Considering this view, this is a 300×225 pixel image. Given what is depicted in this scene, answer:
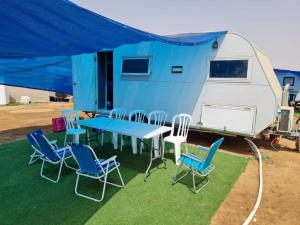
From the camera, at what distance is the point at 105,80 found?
25.4 feet

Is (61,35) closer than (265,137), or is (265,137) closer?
(61,35)

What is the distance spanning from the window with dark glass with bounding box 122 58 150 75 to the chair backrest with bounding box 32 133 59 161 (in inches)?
135

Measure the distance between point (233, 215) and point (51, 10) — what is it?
3341 millimetres

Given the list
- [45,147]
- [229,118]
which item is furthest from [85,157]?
[229,118]

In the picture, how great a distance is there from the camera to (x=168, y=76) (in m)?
5.92

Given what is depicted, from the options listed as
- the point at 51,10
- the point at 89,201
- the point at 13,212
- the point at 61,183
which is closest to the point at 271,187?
the point at 89,201

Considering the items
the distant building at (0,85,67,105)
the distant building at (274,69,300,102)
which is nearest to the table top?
the distant building at (0,85,67,105)

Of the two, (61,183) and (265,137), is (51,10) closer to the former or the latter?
(61,183)

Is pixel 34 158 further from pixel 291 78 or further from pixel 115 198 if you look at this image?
pixel 291 78

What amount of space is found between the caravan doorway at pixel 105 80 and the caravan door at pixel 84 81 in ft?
0.87

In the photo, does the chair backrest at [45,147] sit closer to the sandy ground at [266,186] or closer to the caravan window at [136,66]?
the sandy ground at [266,186]

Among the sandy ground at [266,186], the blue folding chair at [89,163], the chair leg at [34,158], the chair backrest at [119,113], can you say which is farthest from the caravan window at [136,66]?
the blue folding chair at [89,163]

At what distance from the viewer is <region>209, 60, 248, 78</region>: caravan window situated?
5039 millimetres

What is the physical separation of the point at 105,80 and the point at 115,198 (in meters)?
5.30
